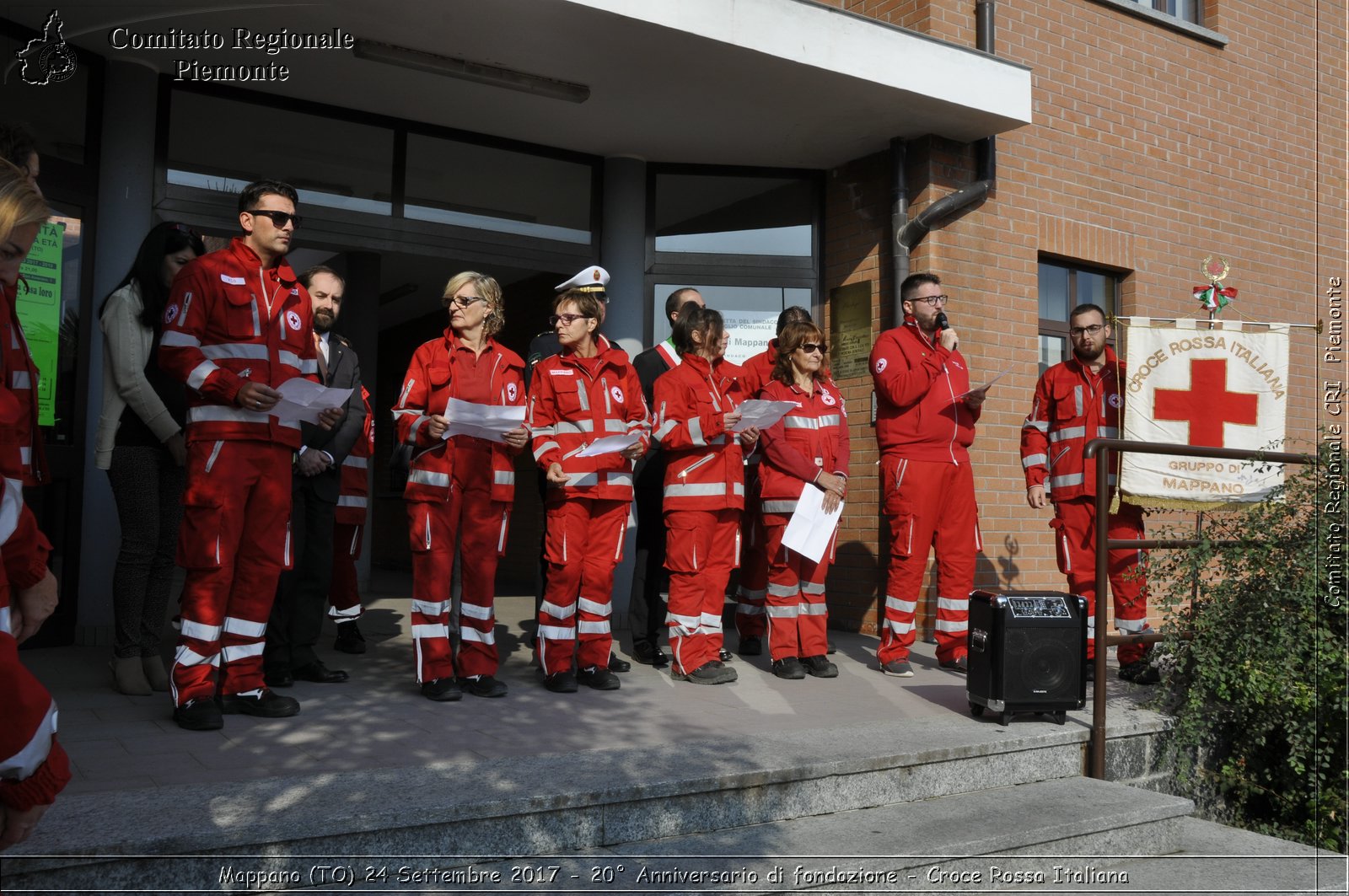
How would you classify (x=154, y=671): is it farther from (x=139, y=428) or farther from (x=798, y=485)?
(x=798, y=485)

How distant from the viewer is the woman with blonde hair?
1.77 m

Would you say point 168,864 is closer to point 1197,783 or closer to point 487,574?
point 487,574

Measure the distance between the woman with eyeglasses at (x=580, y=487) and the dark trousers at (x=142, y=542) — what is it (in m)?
1.82

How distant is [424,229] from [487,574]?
11.4ft

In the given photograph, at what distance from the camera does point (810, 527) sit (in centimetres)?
597

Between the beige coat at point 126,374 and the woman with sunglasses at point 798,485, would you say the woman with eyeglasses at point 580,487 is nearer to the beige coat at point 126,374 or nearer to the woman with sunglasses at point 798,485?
the woman with sunglasses at point 798,485

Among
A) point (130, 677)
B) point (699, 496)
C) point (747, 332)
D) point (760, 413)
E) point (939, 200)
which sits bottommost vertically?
point (130, 677)

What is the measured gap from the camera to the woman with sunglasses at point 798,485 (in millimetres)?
6156

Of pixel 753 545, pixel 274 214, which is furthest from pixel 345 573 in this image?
pixel 274 214

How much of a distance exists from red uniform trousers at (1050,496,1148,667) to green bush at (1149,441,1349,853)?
486 mm

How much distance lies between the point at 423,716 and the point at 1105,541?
3.45 metres

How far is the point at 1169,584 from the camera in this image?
5949 millimetres

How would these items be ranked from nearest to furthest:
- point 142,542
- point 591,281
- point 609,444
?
point 142,542 → point 609,444 → point 591,281

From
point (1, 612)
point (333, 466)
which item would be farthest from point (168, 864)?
point (333, 466)
